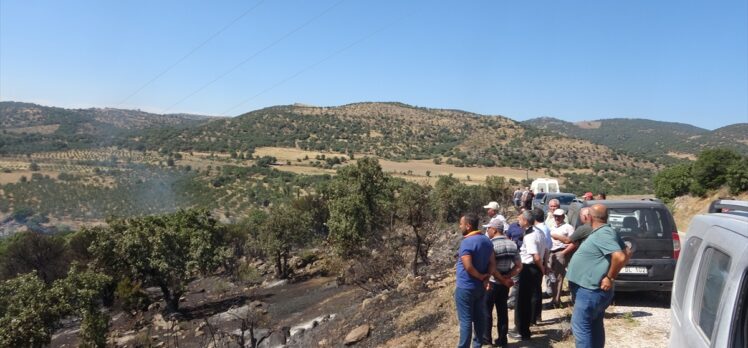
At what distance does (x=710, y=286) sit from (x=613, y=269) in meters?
2.19

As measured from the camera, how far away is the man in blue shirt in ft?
19.7

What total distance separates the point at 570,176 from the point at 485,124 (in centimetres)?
5667

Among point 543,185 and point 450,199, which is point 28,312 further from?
point 450,199

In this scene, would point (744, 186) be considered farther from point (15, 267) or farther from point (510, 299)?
point (15, 267)

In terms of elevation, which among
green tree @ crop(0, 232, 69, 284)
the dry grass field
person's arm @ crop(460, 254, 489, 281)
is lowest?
green tree @ crop(0, 232, 69, 284)

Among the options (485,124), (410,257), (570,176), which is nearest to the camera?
(410,257)

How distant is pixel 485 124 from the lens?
13088cm

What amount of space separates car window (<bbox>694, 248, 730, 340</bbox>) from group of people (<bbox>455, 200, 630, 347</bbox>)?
79.6 inches

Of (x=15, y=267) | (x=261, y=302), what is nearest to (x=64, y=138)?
(x=15, y=267)

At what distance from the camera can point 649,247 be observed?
836cm

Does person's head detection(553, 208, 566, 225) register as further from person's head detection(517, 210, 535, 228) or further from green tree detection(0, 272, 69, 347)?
green tree detection(0, 272, 69, 347)

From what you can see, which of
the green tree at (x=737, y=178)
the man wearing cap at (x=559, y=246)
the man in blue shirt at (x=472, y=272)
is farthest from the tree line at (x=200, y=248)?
the green tree at (x=737, y=178)

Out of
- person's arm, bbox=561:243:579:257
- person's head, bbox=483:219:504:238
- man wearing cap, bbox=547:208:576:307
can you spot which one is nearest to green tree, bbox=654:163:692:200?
man wearing cap, bbox=547:208:576:307

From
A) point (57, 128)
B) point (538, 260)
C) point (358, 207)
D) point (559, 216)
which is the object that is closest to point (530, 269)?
point (538, 260)
